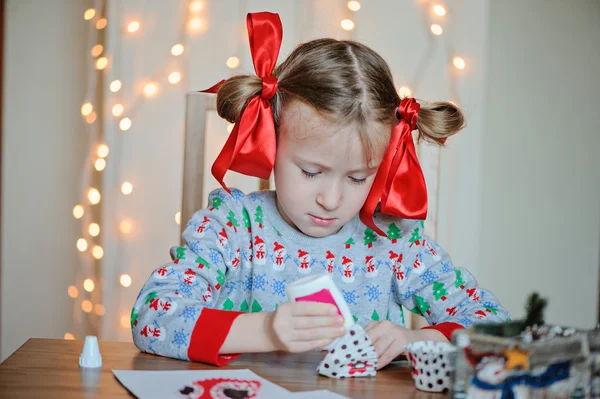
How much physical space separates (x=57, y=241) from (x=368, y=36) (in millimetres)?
1072

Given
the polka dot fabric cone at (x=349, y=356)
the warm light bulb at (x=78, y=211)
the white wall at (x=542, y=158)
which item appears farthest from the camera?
the white wall at (x=542, y=158)

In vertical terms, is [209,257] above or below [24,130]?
below

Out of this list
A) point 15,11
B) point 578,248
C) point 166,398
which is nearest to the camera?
point 166,398

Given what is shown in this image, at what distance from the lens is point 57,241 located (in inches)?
83.0

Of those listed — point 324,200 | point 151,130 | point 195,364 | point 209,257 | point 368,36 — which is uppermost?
point 368,36

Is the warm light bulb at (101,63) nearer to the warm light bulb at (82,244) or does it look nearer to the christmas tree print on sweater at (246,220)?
the warm light bulb at (82,244)

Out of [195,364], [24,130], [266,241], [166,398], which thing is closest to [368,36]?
[266,241]

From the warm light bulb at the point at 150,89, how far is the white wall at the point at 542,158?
1080mm

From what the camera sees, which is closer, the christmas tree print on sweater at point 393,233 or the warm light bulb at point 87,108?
the christmas tree print on sweater at point 393,233

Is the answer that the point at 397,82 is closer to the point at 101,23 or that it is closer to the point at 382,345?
the point at 101,23

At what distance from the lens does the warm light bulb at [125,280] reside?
1838mm

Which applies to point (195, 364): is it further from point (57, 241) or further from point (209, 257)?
point (57, 241)

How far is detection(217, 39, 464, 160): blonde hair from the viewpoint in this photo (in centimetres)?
112

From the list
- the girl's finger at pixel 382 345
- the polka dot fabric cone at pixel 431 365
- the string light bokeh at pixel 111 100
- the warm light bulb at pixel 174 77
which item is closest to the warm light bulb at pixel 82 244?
the string light bokeh at pixel 111 100
